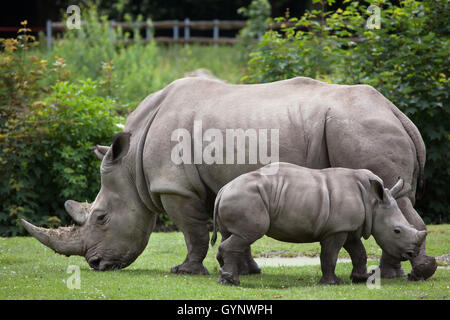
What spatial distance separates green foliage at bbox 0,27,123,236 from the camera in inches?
526

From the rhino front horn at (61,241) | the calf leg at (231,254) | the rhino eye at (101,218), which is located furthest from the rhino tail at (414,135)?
the rhino front horn at (61,241)

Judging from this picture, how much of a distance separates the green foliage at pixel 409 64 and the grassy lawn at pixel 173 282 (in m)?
3.33

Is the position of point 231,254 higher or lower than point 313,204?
lower

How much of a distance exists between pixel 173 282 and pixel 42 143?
655 centimetres

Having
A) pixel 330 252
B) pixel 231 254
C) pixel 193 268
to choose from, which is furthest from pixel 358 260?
pixel 193 268

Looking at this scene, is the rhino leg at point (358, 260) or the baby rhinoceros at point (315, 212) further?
the rhino leg at point (358, 260)

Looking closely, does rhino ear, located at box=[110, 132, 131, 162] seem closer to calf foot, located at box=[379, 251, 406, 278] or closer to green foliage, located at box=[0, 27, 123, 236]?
calf foot, located at box=[379, 251, 406, 278]

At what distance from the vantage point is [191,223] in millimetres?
8625

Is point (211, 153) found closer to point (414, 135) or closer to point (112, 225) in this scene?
point (112, 225)

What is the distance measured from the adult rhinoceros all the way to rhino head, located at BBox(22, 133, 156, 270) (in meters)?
0.01

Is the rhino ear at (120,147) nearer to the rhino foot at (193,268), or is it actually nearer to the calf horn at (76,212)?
the calf horn at (76,212)

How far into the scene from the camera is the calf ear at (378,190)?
7.27 metres
